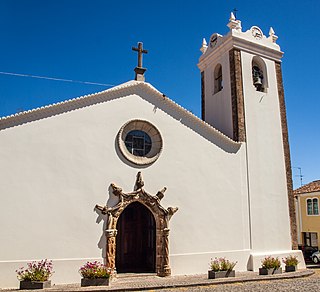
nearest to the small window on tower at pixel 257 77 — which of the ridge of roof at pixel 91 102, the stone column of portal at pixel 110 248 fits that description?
the ridge of roof at pixel 91 102

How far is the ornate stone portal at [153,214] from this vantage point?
12281 millimetres

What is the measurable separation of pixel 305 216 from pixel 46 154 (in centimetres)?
2257

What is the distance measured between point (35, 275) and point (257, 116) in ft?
39.6

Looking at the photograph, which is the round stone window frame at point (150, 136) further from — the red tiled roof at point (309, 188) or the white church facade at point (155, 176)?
the red tiled roof at point (309, 188)

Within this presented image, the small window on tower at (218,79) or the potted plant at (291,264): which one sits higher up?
the small window on tower at (218,79)

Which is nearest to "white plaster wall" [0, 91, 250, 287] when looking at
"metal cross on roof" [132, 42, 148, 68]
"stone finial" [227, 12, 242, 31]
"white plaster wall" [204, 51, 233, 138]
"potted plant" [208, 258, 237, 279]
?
"potted plant" [208, 258, 237, 279]

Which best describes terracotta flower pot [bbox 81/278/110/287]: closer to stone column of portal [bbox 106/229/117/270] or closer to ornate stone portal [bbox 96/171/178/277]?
stone column of portal [bbox 106/229/117/270]

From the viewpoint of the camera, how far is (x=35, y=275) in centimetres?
1043

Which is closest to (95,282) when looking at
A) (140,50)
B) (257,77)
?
(140,50)

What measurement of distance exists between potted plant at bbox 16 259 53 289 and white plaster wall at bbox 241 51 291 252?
29.3 ft

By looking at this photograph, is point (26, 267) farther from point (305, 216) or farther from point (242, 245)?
point (305, 216)

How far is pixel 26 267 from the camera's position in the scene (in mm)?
10914

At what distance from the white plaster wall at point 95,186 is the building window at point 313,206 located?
45.1 feet

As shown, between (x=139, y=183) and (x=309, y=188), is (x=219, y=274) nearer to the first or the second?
(x=139, y=183)
